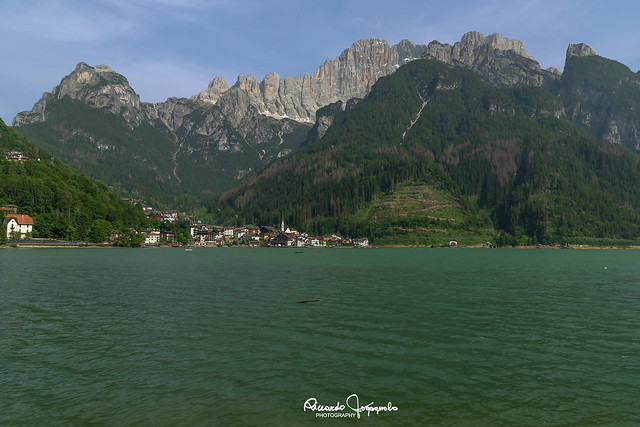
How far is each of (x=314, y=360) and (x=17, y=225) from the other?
196306 mm

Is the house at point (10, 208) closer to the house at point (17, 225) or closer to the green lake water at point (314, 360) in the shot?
the house at point (17, 225)

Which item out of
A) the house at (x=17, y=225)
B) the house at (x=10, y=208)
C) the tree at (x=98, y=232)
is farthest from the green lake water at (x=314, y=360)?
the tree at (x=98, y=232)

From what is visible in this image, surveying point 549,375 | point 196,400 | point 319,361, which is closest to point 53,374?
point 196,400

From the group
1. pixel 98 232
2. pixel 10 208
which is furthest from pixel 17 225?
pixel 98 232

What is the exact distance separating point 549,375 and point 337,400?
11897mm

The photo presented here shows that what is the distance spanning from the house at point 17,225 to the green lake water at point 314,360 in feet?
497

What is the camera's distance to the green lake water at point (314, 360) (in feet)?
53.6

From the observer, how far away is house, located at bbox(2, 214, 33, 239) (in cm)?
16474

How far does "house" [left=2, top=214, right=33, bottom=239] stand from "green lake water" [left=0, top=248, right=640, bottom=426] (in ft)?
497

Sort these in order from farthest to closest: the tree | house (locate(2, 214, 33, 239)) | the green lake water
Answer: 1. the tree
2. house (locate(2, 214, 33, 239))
3. the green lake water

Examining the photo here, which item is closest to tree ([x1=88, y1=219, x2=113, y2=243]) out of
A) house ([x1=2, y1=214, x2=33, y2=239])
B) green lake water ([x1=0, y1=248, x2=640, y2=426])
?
house ([x1=2, y1=214, x2=33, y2=239])

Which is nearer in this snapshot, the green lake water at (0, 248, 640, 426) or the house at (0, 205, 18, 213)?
the green lake water at (0, 248, 640, 426)

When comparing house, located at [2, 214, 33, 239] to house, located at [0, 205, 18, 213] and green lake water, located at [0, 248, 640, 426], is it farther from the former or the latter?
green lake water, located at [0, 248, 640, 426]

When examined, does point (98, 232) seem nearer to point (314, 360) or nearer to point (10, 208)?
point (10, 208)
